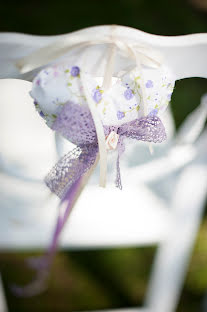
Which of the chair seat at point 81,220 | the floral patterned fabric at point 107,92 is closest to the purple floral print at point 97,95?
the floral patterned fabric at point 107,92

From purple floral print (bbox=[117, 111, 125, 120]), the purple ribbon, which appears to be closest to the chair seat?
the purple ribbon

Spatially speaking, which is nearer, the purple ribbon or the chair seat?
the purple ribbon

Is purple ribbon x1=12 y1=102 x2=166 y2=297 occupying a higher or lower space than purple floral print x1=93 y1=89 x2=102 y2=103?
lower

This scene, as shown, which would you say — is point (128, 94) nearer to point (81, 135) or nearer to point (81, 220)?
point (81, 135)

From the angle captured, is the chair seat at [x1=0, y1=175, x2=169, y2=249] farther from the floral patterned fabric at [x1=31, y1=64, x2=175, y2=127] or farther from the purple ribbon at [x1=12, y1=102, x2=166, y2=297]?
the floral patterned fabric at [x1=31, y1=64, x2=175, y2=127]

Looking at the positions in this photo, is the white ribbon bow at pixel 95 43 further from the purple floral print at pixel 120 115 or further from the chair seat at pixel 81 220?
the chair seat at pixel 81 220

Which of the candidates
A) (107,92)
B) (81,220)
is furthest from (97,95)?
(81,220)

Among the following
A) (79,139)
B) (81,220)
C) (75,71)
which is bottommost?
(81,220)
